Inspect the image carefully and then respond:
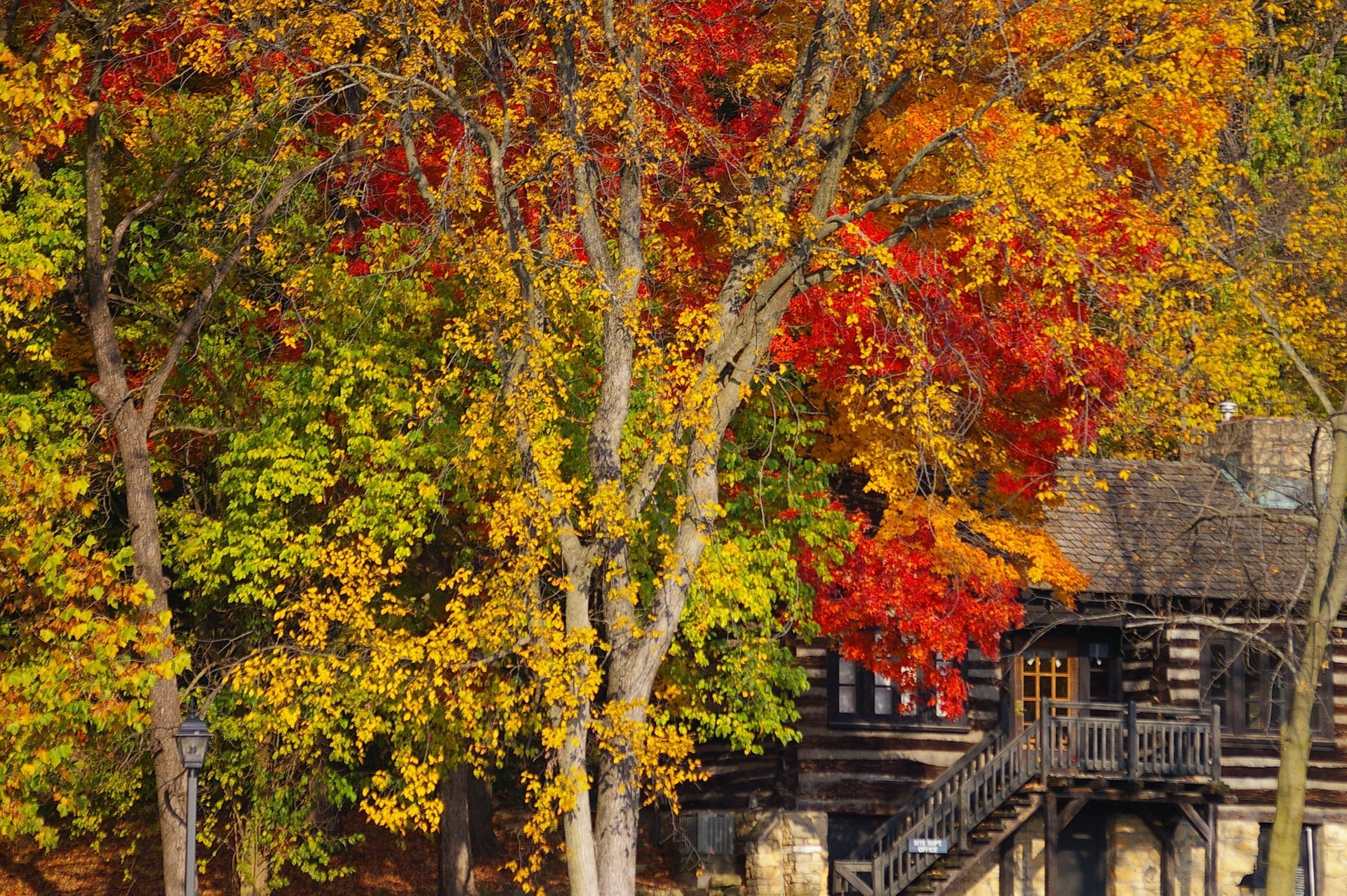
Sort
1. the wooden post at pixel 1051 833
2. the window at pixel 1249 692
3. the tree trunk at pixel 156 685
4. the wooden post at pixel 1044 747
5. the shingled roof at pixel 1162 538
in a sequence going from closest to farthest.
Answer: the tree trunk at pixel 156 685, the wooden post at pixel 1044 747, the wooden post at pixel 1051 833, the shingled roof at pixel 1162 538, the window at pixel 1249 692

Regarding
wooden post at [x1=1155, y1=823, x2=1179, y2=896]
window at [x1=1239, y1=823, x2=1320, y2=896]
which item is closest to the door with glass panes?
wooden post at [x1=1155, y1=823, x2=1179, y2=896]

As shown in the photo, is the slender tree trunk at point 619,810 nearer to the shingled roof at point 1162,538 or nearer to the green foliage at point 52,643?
the green foliage at point 52,643

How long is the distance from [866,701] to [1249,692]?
6779mm

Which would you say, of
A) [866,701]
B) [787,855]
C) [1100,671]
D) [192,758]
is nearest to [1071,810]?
[866,701]

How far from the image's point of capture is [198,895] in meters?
24.1

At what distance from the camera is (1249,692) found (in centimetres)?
2781

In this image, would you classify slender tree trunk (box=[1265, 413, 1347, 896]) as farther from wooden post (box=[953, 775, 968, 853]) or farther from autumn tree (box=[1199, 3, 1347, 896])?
wooden post (box=[953, 775, 968, 853])

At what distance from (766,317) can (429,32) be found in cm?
478

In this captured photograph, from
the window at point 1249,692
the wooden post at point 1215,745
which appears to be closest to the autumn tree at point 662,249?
the wooden post at point 1215,745

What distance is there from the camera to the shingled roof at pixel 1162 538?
84.5ft

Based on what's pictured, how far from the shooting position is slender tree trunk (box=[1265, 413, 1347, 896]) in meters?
20.3

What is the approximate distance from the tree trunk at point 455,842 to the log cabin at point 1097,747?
4.45m

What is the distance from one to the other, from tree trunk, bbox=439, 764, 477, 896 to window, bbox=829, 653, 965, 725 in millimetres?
6602

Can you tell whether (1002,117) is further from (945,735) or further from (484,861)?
(484,861)
